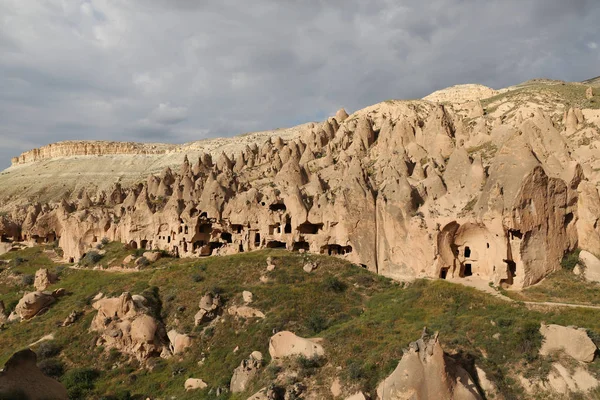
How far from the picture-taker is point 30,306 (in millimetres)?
40312

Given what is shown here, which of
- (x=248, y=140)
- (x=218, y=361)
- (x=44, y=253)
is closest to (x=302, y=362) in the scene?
(x=218, y=361)

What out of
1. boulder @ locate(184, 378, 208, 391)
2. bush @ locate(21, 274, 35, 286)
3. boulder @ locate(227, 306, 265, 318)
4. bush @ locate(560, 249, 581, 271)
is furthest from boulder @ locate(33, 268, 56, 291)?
bush @ locate(560, 249, 581, 271)

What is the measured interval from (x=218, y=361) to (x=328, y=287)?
1052cm

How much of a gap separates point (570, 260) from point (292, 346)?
66.8ft

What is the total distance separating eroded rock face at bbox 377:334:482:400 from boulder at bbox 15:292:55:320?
3445 centimetres

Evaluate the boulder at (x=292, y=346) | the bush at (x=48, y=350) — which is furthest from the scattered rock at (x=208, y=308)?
the bush at (x=48, y=350)

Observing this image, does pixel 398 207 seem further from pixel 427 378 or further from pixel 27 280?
pixel 27 280

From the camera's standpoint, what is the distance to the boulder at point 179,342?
32.5 metres

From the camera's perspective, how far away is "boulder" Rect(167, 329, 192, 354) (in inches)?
1281

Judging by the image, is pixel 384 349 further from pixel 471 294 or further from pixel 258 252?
pixel 258 252

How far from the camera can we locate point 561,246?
3098 cm

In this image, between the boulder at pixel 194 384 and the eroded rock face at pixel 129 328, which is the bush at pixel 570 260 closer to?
the boulder at pixel 194 384

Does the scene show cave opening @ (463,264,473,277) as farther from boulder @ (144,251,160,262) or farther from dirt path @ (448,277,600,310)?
boulder @ (144,251,160,262)

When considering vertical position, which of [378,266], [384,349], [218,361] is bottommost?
[218,361]
